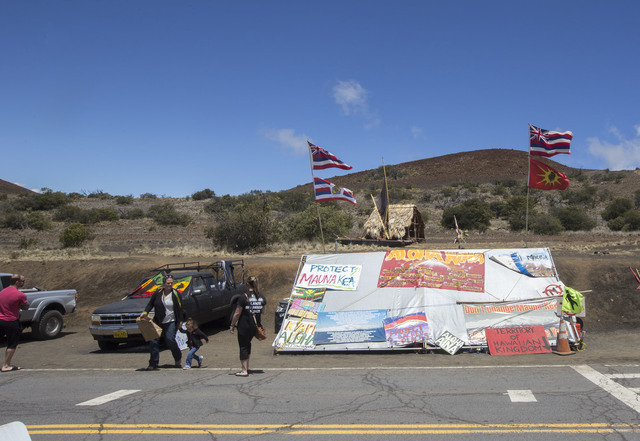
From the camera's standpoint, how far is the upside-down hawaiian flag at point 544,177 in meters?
15.2

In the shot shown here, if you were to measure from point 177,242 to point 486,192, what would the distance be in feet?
121

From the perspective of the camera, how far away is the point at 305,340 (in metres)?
11.2

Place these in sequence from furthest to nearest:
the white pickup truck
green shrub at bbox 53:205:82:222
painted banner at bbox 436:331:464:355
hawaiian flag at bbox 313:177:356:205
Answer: green shrub at bbox 53:205:82:222, hawaiian flag at bbox 313:177:356:205, the white pickup truck, painted banner at bbox 436:331:464:355

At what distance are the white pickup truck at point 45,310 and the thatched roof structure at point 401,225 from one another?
1564cm

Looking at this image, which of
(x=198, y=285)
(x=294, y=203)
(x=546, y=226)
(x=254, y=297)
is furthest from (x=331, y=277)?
(x=294, y=203)

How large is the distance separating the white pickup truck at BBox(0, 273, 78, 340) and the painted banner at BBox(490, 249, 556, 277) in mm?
11908

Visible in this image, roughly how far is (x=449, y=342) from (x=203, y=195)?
2420 inches

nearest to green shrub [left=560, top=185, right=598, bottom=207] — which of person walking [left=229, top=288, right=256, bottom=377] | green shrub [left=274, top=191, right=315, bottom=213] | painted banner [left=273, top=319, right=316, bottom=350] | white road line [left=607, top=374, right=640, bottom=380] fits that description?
green shrub [left=274, top=191, right=315, bottom=213]

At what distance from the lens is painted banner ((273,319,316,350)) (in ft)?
36.3

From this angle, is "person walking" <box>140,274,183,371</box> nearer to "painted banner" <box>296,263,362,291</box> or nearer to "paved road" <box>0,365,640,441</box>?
"paved road" <box>0,365,640,441</box>

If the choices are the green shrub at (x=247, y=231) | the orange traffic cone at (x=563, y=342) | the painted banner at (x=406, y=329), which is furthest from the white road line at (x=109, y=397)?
the green shrub at (x=247, y=231)

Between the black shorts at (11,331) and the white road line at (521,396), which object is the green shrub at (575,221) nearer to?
the white road line at (521,396)

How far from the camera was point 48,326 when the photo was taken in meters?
14.4

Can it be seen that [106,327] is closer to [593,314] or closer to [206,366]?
[206,366]
